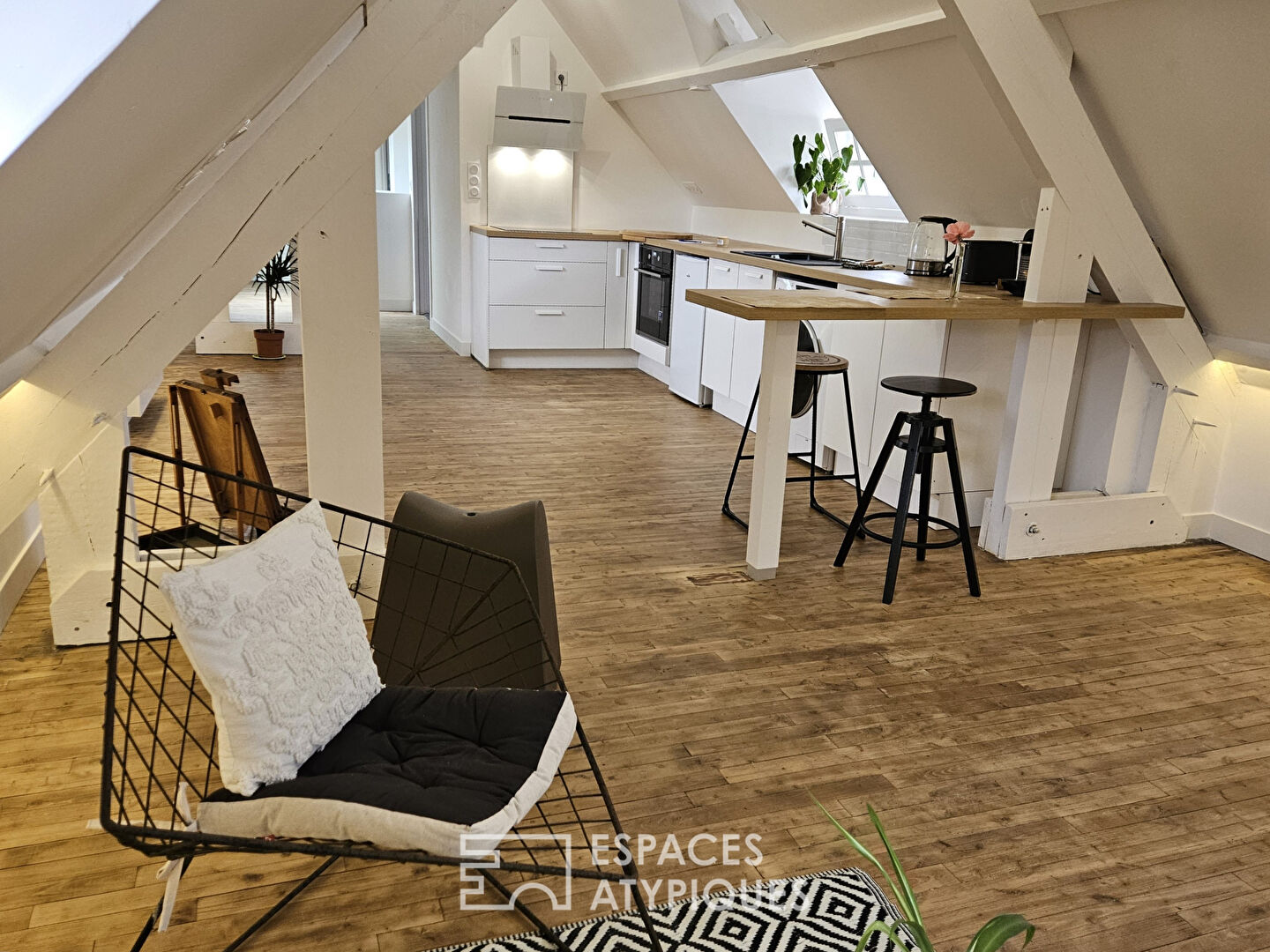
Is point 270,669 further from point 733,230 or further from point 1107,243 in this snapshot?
point 733,230

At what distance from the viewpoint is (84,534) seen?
2.78 metres

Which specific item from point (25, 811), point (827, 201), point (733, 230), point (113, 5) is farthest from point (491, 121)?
point (113, 5)

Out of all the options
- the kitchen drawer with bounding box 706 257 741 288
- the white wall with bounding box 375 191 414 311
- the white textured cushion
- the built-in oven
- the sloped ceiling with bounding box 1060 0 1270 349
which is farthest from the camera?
the white wall with bounding box 375 191 414 311

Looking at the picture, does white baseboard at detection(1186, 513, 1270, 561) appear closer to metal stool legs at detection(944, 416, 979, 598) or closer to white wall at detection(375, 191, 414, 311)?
metal stool legs at detection(944, 416, 979, 598)

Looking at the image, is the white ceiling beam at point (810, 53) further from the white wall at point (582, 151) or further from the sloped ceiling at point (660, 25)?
Answer: the white wall at point (582, 151)

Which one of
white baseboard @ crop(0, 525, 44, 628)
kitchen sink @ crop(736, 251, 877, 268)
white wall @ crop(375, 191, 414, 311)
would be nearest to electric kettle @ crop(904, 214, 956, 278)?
kitchen sink @ crop(736, 251, 877, 268)

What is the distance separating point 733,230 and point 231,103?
5677 millimetres

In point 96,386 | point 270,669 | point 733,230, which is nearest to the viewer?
point 270,669

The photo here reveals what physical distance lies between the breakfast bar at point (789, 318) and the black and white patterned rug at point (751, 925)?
162cm

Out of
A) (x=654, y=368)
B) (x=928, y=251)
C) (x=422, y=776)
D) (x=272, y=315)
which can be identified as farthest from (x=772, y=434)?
(x=272, y=315)

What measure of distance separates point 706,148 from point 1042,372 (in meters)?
3.58

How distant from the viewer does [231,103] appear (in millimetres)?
1771

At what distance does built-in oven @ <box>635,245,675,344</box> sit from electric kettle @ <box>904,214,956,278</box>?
2076mm

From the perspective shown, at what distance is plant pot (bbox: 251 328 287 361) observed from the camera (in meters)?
7.07
